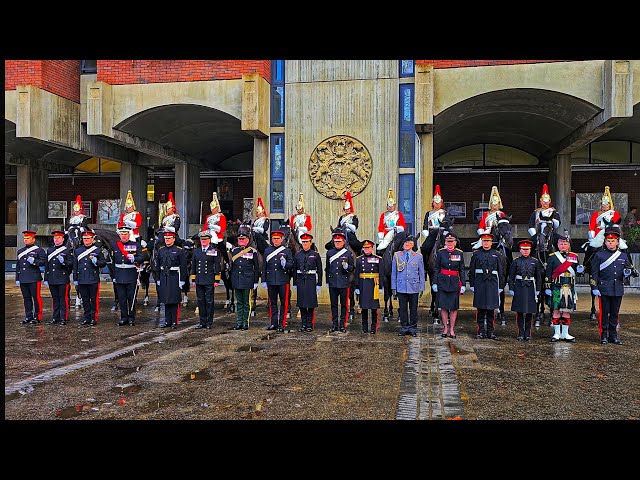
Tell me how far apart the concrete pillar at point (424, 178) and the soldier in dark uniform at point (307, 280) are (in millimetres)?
4693

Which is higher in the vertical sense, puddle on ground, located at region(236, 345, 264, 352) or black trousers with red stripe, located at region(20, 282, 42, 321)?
black trousers with red stripe, located at region(20, 282, 42, 321)

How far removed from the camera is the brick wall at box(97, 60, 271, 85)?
1405cm

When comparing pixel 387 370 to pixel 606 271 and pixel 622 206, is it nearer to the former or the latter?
pixel 606 271

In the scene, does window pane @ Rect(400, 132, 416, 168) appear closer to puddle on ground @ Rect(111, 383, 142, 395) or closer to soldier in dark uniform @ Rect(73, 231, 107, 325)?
soldier in dark uniform @ Rect(73, 231, 107, 325)

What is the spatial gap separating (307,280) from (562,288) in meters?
3.95

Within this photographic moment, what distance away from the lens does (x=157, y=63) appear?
14.5 meters

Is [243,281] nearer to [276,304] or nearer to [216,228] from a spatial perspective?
[276,304]

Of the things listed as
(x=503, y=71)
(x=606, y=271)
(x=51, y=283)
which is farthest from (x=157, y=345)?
(x=503, y=71)

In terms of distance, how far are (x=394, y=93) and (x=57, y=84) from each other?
8922 mm

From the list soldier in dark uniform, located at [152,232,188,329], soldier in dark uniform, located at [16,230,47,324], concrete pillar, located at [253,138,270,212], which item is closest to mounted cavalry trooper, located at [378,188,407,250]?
soldier in dark uniform, located at [152,232,188,329]

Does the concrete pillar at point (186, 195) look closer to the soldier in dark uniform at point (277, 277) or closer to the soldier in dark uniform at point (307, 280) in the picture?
the soldier in dark uniform at point (277, 277)

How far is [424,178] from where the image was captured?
13.5 metres

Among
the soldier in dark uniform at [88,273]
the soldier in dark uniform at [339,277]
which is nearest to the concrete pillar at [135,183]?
the soldier in dark uniform at [88,273]

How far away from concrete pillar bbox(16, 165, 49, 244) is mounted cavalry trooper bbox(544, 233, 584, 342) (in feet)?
57.8
